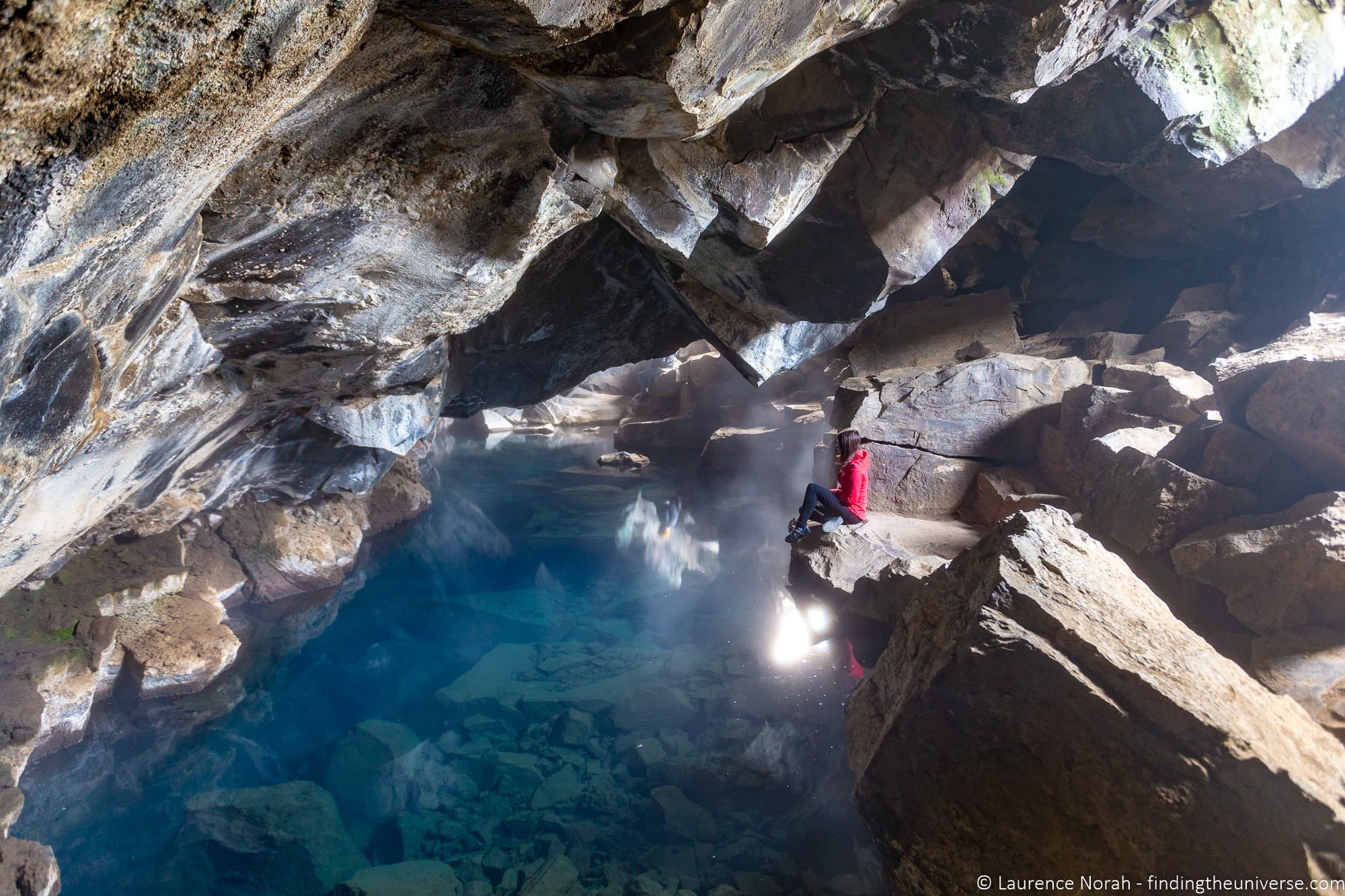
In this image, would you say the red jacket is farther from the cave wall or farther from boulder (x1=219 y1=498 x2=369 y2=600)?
boulder (x1=219 y1=498 x2=369 y2=600)

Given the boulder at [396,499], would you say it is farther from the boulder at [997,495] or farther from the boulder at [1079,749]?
the boulder at [1079,749]

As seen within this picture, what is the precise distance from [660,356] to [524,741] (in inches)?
203

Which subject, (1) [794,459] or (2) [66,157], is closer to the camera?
(2) [66,157]

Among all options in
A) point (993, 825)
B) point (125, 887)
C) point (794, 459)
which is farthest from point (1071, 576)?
point (794, 459)

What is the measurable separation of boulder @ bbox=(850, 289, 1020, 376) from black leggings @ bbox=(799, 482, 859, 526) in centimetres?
264

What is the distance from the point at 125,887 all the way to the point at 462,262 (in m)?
4.86

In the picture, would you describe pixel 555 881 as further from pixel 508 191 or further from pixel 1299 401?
pixel 1299 401

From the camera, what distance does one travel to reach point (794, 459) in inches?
496

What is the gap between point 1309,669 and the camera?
356cm

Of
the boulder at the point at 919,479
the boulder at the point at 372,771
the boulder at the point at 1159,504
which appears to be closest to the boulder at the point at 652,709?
the boulder at the point at 372,771

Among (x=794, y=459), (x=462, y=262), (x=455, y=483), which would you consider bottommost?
(x=455, y=483)

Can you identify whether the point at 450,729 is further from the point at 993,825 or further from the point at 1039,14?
the point at 1039,14

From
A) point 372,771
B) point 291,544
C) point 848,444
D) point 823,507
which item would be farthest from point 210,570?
point 848,444

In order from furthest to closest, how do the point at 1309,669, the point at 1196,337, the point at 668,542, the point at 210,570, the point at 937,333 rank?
the point at 668,542, the point at 937,333, the point at 1196,337, the point at 210,570, the point at 1309,669
